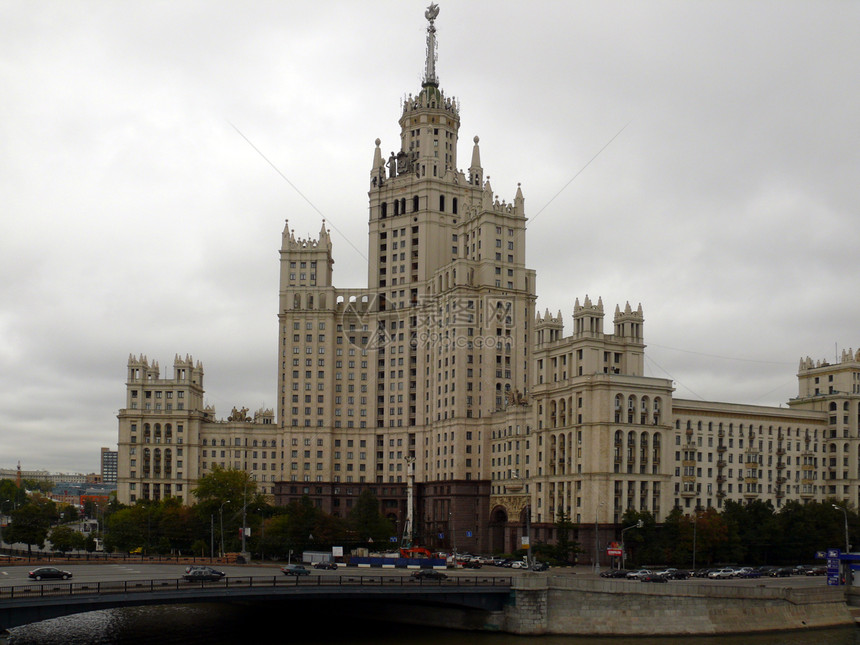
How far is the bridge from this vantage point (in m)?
79.9

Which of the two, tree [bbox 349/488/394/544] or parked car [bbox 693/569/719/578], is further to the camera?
tree [bbox 349/488/394/544]

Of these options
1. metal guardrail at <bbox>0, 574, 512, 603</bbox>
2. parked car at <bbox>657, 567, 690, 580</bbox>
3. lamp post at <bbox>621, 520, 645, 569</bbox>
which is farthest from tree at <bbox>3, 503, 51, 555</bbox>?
parked car at <bbox>657, 567, 690, 580</bbox>

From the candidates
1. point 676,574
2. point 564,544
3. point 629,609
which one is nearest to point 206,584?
point 629,609

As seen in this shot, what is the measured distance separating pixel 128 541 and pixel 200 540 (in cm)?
1341

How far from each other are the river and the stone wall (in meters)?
1.24

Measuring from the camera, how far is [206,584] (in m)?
90.4

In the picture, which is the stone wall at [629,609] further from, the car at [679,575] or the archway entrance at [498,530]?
the archway entrance at [498,530]

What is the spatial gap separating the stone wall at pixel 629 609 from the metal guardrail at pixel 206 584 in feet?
12.1

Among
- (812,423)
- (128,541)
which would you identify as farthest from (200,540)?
(812,423)

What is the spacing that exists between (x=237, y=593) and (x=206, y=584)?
12.7 feet

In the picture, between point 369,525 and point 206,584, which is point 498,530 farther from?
point 206,584

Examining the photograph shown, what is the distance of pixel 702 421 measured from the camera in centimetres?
15962

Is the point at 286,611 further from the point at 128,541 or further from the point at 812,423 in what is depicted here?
the point at 812,423

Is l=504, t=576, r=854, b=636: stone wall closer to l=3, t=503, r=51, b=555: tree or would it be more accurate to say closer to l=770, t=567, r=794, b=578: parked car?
l=770, t=567, r=794, b=578: parked car
